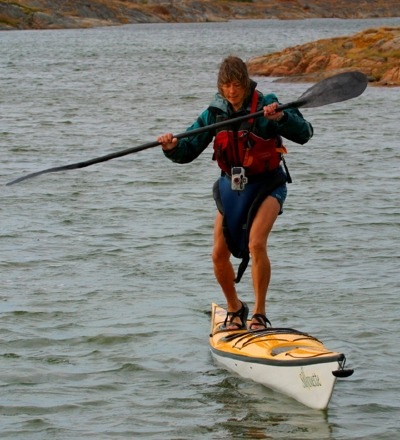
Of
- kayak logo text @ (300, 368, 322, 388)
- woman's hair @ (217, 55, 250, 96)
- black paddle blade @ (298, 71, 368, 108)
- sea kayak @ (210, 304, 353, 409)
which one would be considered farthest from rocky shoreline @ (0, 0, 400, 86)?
kayak logo text @ (300, 368, 322, 388)

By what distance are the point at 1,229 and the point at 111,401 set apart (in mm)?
6353

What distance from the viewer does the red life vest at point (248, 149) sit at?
8438 mm

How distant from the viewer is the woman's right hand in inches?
333

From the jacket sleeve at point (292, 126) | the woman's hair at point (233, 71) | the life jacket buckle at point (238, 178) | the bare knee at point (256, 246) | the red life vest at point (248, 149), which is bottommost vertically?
the bare knee at point (256, 246)

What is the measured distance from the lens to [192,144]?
866 cm

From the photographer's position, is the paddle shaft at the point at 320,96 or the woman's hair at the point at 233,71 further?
the paddle shaft at the point at 320,96

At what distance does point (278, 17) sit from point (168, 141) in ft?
532

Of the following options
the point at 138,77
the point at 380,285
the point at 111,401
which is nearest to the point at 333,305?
the point at 380,285

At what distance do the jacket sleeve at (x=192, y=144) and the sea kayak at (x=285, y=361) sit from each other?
135 centimetres

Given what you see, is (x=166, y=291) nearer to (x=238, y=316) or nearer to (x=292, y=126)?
(x=238, y=316)

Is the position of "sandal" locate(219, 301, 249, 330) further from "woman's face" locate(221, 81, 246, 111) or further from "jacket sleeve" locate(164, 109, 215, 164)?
"woman's face" locate(221, 81, 246, 111)

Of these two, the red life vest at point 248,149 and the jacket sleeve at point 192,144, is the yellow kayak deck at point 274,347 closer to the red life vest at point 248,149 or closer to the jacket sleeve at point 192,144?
the red life vest at point 248,149

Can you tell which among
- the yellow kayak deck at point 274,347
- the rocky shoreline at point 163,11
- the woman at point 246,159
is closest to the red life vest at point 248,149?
the woman at point 246,159

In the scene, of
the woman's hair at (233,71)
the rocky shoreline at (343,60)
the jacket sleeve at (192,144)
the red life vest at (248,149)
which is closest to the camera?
the woman's hair at (233,71)
